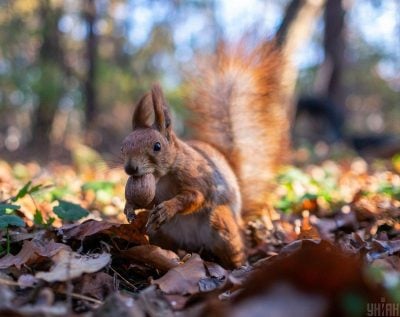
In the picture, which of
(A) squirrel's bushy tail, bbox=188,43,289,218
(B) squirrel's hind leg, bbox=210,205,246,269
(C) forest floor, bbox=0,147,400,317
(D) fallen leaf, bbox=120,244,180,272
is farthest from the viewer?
(A) squirrel's bushy tail, bbox=188,43,289,218

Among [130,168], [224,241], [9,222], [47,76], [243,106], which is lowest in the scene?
[224,241]

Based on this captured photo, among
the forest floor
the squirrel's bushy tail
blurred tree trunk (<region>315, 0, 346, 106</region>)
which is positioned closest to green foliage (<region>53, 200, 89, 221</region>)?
the forest floor

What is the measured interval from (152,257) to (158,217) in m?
0.17

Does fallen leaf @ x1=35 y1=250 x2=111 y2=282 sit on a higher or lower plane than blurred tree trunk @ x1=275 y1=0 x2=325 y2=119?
lower

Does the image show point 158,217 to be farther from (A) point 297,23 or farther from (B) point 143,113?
(A) point 297,23

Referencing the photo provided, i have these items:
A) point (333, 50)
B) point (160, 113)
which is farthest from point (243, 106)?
point (333, 50)

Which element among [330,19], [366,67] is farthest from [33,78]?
[366,67]

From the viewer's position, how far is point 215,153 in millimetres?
2891

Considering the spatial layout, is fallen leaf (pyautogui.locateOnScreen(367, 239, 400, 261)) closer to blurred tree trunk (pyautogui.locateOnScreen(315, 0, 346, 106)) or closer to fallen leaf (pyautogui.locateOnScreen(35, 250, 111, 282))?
fallen leaf (pyautogui.locateOnScreen(35, 250, 111, 282))

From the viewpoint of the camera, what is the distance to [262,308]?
105 centimetres

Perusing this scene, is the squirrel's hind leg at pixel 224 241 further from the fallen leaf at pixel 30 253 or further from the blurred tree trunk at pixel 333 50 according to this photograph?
the blurred tree trunk at pixel 333 50

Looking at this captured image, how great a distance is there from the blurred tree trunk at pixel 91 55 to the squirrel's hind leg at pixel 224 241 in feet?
34.7

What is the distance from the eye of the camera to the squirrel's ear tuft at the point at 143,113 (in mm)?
2299

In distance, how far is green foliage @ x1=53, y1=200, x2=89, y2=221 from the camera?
2369mm
